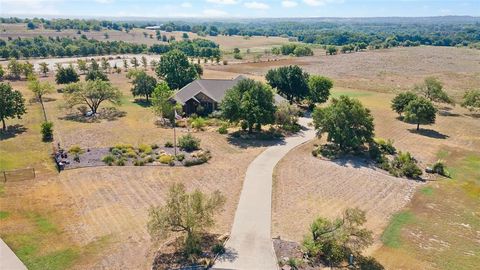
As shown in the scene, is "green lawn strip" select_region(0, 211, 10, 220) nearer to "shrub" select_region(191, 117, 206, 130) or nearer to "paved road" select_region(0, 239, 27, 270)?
"paved road" select_region(0, 239, 27, 270)

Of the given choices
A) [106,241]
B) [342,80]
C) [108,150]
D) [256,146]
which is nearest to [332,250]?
[106,241]

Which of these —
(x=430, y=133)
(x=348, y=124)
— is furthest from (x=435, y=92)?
(x=348, y=124)

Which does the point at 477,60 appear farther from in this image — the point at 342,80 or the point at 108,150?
the point at 108,150

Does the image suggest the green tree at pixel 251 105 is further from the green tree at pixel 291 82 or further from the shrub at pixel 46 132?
the shrub at pixel 46 132

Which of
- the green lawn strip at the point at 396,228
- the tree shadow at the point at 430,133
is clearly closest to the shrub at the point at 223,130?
the green lawn strip at the point at 396,228

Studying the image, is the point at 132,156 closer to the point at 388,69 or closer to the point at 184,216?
the point at 184,216

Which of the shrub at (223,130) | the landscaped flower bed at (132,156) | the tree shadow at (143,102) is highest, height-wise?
the tree shadow at (143,102)
